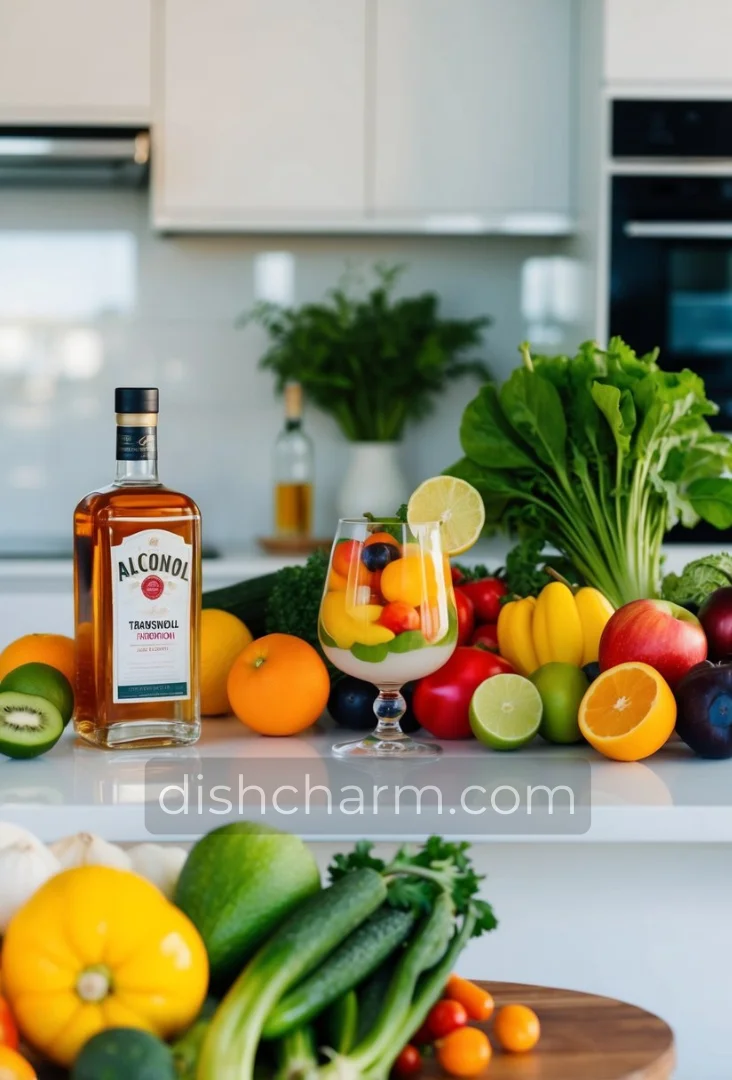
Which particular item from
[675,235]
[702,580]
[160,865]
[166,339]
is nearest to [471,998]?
[160,865]

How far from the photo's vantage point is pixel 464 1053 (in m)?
0.58

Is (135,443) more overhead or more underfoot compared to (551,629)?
more overhead

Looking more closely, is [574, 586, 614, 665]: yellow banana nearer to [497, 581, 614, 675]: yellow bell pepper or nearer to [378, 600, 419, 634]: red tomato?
[497, 581, 614, 675]: yellow bell pepper

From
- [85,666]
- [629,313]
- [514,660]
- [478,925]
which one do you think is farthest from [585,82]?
[478,925]

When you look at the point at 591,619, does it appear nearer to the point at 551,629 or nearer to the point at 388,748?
the point at 551,629

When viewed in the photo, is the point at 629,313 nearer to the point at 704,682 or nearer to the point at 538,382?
the point at 538,382

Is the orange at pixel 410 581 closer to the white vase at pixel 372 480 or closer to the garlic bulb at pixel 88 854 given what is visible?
the garlic bulb at pixel 88 854

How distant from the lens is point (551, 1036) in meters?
0.62

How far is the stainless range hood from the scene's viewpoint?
280cm

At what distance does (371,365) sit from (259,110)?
0.62 m

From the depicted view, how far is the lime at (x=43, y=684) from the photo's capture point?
1.14 metres

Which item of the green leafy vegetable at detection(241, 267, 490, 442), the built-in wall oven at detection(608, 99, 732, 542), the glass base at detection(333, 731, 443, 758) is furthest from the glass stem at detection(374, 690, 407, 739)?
the green leafy vegetable at detection(241, 267, 490, 442)

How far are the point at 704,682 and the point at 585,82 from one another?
211cm

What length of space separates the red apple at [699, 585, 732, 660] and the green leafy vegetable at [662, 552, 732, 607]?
0.09 meters
